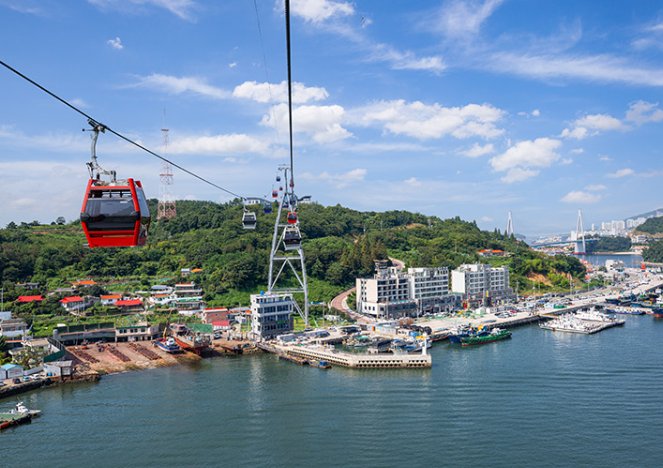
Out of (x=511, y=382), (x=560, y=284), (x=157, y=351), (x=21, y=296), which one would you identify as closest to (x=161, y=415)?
(x=157, y=351)

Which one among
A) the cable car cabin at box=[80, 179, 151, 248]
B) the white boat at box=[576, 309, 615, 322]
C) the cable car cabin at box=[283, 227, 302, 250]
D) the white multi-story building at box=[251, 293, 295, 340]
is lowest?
the white boat at box=[576, 309, 615, 322]

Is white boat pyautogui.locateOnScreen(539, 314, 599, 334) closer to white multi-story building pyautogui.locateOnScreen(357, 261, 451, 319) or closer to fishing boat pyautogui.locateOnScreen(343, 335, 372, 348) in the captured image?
white multi-story building pyautogui.locateOnScreen(357, 261, 451, 319)

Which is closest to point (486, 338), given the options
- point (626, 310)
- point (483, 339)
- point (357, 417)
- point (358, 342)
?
point (483, 339)

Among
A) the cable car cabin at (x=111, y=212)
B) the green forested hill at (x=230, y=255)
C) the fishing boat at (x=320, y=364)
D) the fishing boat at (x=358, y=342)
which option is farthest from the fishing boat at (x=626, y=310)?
the cable car cabin at (x=111, y=212)

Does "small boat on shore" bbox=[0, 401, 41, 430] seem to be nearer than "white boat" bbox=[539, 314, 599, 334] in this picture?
Yes

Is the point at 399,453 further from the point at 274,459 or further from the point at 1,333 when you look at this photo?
the point at 1,333

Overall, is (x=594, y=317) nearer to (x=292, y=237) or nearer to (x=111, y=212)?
(x=292, y=237)

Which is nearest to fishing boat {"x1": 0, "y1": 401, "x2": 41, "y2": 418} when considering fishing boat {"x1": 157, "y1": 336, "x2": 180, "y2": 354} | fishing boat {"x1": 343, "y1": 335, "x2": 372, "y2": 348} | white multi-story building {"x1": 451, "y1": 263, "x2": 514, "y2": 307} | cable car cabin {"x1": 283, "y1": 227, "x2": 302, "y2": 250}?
fishing boat {"x1": 157, "y1": 336, "x2": 180, "y2": 354}
